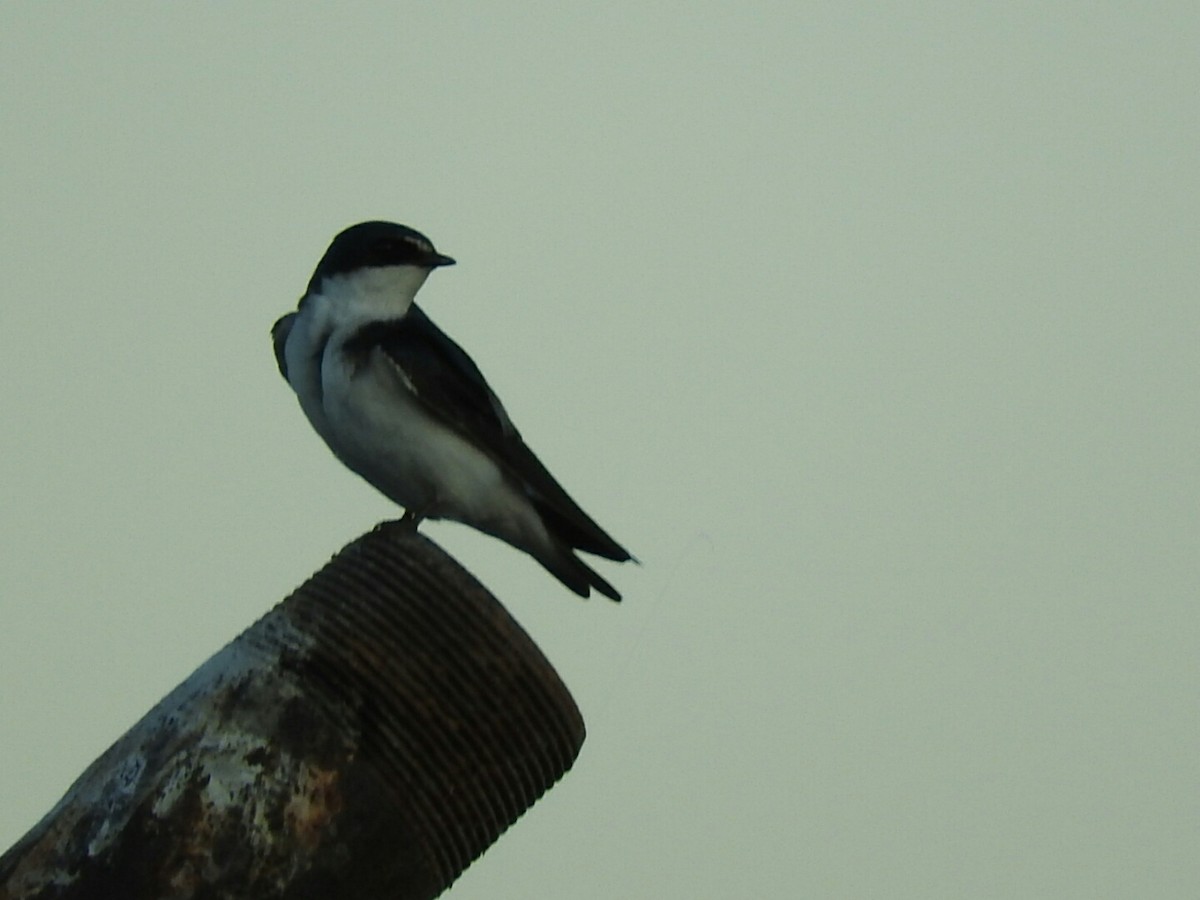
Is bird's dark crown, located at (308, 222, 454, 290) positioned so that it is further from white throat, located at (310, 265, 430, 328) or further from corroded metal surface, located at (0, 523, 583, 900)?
corroded metal surface, located at (0, 523, 583, 900)

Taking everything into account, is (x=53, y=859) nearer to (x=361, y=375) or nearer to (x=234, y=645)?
(x=234, y=645)

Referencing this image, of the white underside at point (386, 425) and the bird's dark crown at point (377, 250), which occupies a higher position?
the bird's dark crown at point (377, 250)

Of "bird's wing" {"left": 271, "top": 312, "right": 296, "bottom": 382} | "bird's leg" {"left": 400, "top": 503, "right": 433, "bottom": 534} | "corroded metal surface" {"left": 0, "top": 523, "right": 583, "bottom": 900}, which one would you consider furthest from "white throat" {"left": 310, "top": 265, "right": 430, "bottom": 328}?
"corroded metal surface" {"left": 0, "top": 523, "right": 583, "bottom": 900}

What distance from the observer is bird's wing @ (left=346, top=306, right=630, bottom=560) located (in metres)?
3.35

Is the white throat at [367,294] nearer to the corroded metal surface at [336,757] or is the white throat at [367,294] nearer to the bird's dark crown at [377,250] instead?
the bird's dark crown at [377,250]

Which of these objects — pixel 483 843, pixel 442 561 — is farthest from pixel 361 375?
pixel 483 843

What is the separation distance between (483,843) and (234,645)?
1.57ft

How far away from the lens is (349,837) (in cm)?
213

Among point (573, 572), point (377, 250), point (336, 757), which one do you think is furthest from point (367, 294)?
point (336, 757)

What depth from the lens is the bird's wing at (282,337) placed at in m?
3.62

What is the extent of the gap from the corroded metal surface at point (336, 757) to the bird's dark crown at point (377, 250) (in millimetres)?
1218

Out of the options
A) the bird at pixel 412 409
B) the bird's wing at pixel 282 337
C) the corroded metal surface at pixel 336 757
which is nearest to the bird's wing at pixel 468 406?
the bird at pixel 412 409

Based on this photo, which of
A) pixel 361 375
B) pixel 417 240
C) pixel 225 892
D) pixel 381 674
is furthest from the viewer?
pixel 417 240

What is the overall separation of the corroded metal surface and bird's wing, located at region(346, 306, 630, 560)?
97 centimetres
